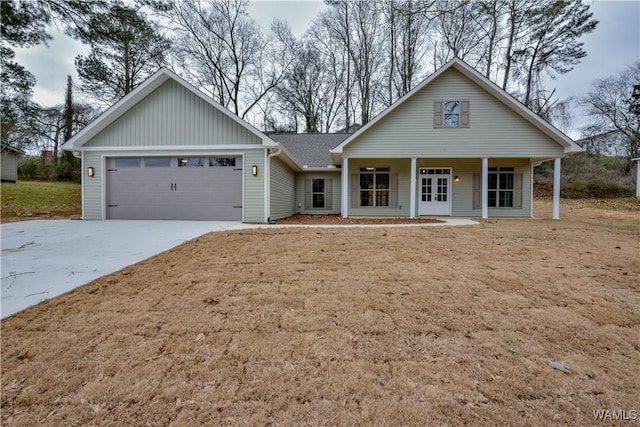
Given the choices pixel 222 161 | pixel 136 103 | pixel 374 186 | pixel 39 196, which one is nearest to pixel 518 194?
pixel 374 186

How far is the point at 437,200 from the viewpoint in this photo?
12.0 meters

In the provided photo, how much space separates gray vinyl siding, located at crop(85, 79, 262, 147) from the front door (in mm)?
6985

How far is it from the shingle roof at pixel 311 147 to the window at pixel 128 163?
617 centimetres

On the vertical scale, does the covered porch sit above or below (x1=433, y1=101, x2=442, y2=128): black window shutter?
below

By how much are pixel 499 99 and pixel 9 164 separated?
86.7 feet

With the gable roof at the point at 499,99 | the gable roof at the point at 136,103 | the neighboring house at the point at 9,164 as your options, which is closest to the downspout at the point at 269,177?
the gable roof at the point at 136,103

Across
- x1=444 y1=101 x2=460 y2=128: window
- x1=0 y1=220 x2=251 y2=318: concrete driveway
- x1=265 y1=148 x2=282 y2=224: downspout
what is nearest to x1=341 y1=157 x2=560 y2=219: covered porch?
x1=444 y1=101 x2=460 y2=128: window

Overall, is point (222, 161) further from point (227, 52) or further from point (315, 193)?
point (227, 52)

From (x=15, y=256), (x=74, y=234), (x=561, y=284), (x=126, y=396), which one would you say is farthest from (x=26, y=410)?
(x=74, y=234)

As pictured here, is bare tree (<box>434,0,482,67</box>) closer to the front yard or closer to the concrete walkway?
the concrete walkway

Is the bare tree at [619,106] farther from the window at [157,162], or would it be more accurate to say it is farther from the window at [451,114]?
the window at [157,162]

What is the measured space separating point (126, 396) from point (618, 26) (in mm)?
21489

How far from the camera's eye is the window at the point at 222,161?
29.7ft

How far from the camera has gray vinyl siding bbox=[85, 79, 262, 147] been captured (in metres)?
8.88
